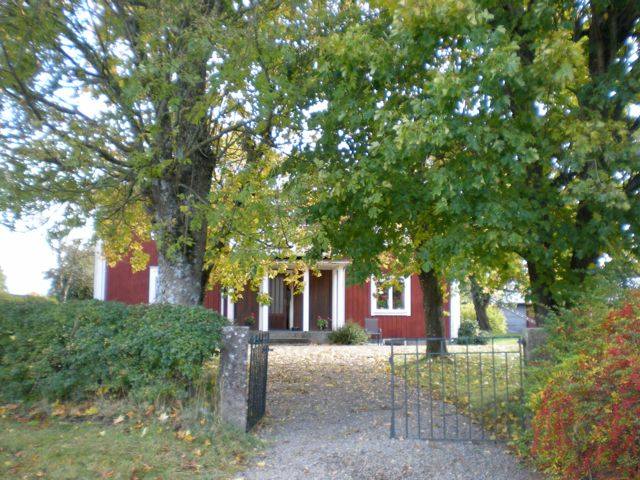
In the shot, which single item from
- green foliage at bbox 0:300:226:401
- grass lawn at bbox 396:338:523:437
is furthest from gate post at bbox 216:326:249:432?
grass lawn at bbox 396:338:523:437

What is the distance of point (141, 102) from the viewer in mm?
9148

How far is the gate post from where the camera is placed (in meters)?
7.20

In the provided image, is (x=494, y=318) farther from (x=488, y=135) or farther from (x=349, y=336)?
(x=488, y=135)

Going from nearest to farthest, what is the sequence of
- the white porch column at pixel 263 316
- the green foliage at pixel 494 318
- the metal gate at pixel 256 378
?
the metal gate at pixel 256 378
the white porch column at pixel 263 316
the green foliage at pixel 494 318

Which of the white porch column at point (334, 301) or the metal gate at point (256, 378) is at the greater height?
the white porch column at point (334, 301)

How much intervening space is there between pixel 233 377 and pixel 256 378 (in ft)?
2.30

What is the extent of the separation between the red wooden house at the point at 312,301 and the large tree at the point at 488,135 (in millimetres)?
13749

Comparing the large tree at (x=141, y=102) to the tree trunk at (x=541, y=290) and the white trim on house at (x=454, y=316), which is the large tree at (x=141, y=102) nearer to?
the tree trunk at (x=541, y=290)

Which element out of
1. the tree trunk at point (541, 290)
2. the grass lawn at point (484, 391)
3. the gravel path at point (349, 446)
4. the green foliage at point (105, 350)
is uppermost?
the tree trunk at point (541, 290)

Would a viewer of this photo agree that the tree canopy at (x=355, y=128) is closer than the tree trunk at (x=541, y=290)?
Yes

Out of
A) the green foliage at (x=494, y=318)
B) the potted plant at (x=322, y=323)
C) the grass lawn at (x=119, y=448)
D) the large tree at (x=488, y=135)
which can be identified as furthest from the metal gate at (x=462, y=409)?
the green foliage at (x=494, y=318)

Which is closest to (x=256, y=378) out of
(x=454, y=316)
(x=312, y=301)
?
(x=312, y=301)

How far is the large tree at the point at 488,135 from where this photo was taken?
271 inches

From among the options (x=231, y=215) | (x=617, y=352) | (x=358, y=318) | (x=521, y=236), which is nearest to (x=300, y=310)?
(x=358, y=318)
